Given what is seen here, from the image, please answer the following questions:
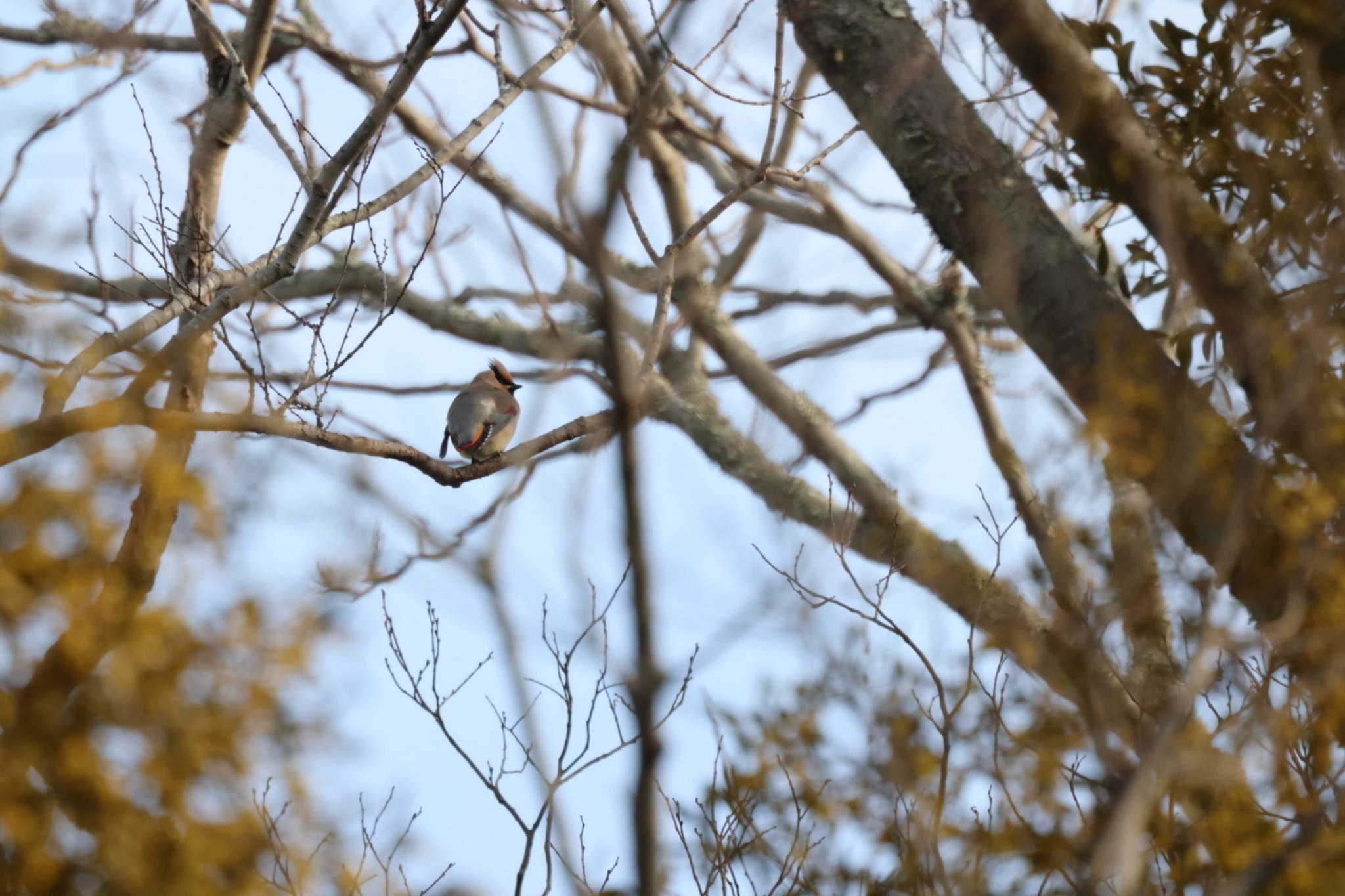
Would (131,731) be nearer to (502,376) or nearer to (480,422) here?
(480,422)

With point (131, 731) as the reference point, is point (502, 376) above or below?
above

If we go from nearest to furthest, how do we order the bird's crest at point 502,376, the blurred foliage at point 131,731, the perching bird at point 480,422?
1. the blurred foliage at point 131,731
2. the perching bird at point 480,422
3. the bird's crest at point 502,376

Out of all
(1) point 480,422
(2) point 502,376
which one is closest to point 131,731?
(1) point 480,422

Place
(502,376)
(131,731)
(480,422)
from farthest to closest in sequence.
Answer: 1. (502,376)
2. (480,422)
3. (131,731)

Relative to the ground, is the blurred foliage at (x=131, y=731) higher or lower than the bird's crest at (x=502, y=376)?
lower

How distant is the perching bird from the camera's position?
4578mm

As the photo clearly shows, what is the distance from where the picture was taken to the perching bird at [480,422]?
4.58 m

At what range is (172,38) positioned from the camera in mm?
5609

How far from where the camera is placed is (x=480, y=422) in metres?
4.61

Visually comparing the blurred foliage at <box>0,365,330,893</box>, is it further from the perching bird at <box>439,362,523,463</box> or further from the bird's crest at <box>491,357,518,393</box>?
the bird's crest at <box>491,357,518,393</box>

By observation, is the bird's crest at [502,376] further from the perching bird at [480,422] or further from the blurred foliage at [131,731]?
the blurred foliage at [131,731]

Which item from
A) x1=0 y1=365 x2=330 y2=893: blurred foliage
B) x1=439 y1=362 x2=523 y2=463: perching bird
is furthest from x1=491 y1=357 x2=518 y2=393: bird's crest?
x1=0 y1=365 x2=330 y2=893: blurred foliage

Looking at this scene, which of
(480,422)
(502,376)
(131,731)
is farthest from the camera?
(502,376)

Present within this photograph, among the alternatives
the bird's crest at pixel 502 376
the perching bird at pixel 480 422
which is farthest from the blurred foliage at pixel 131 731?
the bird's crest at pixel 502 376
